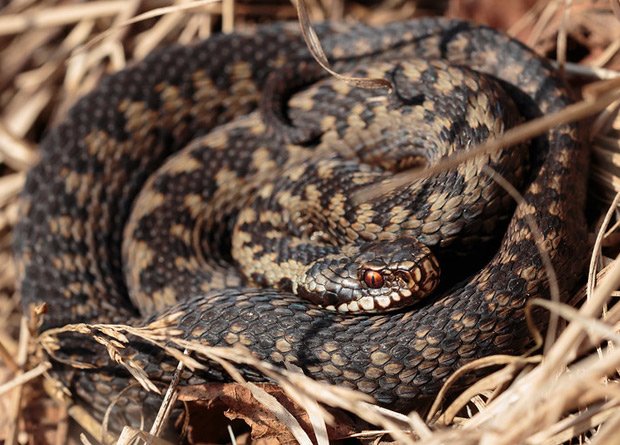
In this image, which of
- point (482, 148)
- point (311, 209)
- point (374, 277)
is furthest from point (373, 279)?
point (482, 148)

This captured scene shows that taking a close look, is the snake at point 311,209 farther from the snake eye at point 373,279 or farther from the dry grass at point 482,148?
the dry grass at point 482,148

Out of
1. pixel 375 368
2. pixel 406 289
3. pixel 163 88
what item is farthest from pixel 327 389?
pixel 163 88

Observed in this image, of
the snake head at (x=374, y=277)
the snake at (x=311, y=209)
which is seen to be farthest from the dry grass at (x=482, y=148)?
the snake head at (x=374, y=277)

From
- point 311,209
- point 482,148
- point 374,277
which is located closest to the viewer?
point 482,148

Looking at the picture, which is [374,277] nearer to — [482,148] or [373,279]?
[373,279]

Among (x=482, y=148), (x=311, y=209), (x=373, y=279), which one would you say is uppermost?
(x=482, y=148)
